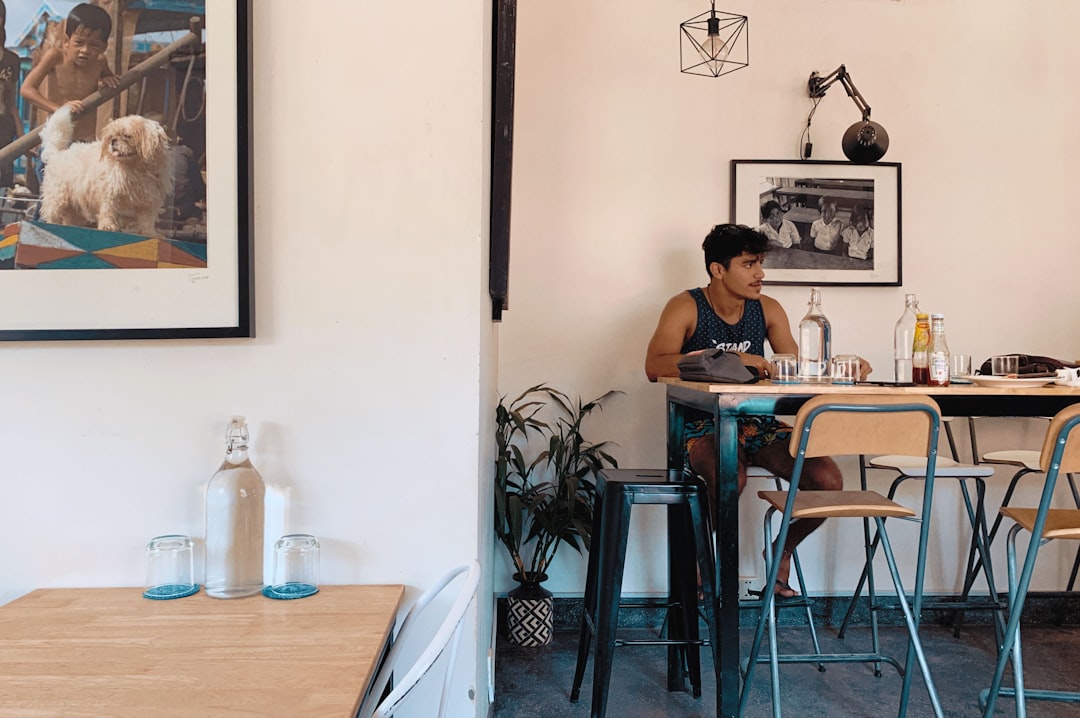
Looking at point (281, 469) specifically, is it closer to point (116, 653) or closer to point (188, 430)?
point (188, 430)

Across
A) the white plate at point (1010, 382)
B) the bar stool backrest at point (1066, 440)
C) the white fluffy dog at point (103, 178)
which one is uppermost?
the white fluffy dog at point (103, 178)

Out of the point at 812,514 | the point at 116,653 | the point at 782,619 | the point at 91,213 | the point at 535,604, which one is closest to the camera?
the point at 116,653

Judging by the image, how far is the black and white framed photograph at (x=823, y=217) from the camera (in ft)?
11.2

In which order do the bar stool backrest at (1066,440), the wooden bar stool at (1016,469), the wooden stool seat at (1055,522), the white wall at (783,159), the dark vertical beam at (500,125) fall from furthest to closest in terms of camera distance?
the white wall at (783,159), the wooden bar stool at (1016,469), the wooden stool seat at (1055,522), the bar stool backrest at (1066,440), the dark vertical beam at (500,125)

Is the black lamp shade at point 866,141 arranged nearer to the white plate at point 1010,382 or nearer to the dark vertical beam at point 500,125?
the white plate at point 1010,382

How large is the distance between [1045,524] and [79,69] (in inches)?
98.5

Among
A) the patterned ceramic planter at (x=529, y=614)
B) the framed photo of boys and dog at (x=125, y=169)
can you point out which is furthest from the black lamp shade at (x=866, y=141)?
the framed photo of boys and dog at (x=125, y=169)

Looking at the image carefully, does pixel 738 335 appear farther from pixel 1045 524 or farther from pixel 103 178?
pixel 103 178

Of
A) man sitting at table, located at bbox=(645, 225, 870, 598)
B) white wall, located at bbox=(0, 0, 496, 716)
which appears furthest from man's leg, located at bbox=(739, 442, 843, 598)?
white wall, located at bbox=(0, 0, 496, 716)

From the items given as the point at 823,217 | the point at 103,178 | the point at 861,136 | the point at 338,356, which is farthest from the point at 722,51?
the point at 103,178

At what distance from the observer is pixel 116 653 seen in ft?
3.41

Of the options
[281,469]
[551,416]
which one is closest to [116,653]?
[281,469]

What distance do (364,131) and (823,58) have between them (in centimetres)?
271

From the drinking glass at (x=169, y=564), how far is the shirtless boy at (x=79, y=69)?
2.26 ft
